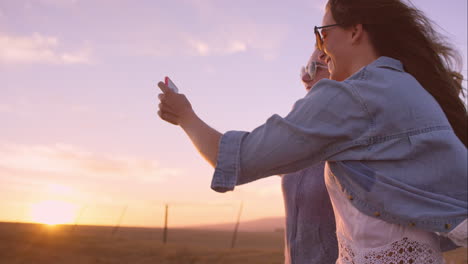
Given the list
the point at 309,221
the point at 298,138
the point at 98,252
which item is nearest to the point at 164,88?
the point at 298,138

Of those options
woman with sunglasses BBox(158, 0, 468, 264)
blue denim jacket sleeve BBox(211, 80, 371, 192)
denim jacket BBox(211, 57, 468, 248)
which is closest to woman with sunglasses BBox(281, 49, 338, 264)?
woman with sunglasses BBox(158, 0, 468, 264)

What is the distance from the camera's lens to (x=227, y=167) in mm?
1450

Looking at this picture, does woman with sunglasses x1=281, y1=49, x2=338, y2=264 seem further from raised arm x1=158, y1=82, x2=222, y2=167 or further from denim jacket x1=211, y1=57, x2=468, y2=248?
raised arm x1=158, y1=82, x2=222, y2=167

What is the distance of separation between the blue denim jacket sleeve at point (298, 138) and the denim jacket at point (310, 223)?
96cm

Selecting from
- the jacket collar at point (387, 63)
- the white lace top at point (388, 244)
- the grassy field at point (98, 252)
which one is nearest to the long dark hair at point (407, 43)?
the jacket collar at point (387, 63)

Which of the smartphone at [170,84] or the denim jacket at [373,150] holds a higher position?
the smartphone at [170,84]

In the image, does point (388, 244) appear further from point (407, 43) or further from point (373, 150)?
point (407, 43)

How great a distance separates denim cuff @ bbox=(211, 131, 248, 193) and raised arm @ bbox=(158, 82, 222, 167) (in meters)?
0.05

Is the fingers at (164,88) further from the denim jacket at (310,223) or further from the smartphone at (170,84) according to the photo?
the denim jacket at (310,223)

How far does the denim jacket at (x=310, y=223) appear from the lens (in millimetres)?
2320

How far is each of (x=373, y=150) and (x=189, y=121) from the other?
67cm

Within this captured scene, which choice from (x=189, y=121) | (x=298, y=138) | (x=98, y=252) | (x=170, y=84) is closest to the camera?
(x=298, y=138)

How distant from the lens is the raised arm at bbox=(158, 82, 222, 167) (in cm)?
154

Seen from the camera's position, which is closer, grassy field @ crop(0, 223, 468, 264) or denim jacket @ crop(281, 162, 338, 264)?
denim jacket @ crop(281, 162, 338, 264)
